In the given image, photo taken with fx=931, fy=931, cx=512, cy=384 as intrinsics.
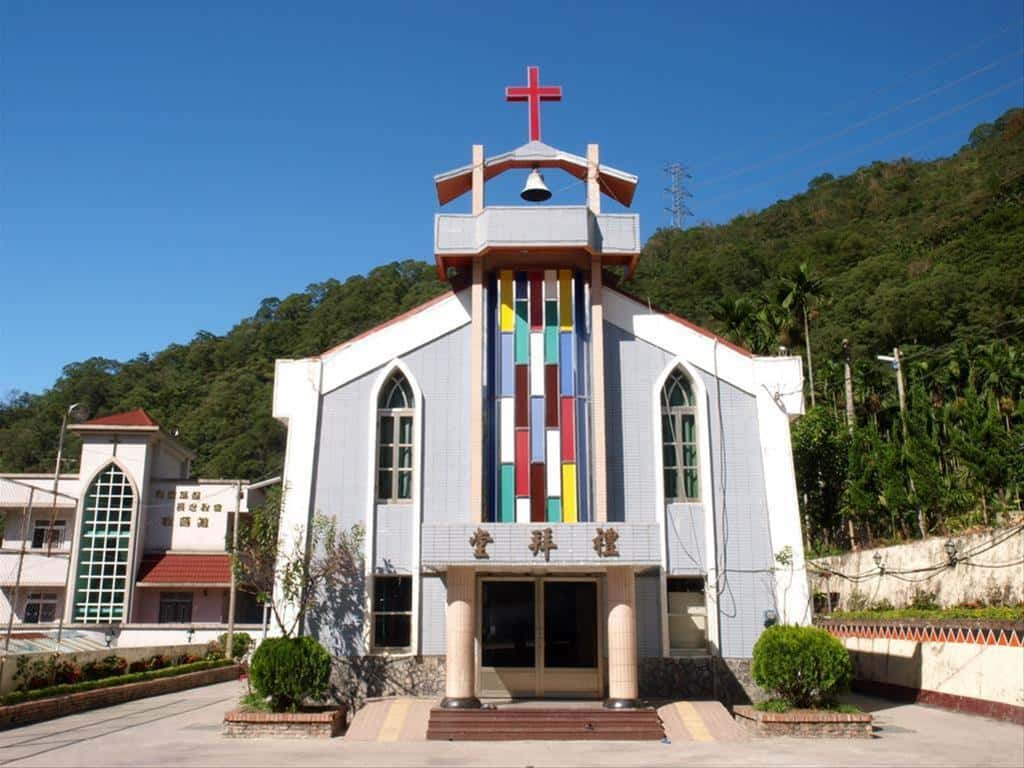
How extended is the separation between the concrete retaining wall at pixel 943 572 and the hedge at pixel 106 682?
14.1 meters

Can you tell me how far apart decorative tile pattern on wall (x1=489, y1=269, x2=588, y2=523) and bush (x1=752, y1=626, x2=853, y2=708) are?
3731 millimetres

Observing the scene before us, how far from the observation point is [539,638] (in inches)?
620

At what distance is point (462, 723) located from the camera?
45.0 ft

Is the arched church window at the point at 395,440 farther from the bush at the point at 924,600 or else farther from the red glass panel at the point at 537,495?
the bush at the point at 924,600

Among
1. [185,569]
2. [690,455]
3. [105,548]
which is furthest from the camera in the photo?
[185,569]

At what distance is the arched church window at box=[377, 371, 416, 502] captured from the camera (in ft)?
54.2

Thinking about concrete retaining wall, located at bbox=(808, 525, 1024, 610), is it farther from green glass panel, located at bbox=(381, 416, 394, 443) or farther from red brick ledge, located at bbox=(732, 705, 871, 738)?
green glass panel, located at bbox=(381, 416, 394, 443)

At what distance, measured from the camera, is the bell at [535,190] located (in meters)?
17.3

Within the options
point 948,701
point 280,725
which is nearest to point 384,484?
point 280,725

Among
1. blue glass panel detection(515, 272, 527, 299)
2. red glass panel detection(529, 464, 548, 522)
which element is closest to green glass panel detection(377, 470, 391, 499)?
red glass panel detection(529, 464, 548, 522)

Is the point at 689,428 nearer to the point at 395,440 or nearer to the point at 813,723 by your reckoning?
the point at 395,440

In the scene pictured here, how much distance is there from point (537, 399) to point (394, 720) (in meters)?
5.90

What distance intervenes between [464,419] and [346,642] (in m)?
4.32

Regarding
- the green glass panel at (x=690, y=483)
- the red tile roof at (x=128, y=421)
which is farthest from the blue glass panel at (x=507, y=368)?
the red tile roof at (x=128, y=421)
